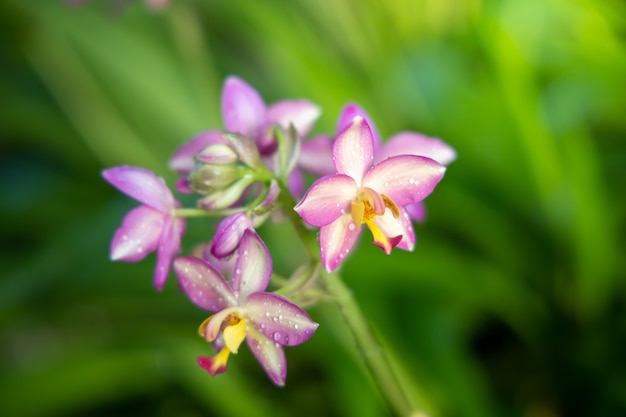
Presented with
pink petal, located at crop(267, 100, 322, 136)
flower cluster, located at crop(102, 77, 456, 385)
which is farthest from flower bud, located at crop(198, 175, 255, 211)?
pink petal, located at crop(267, 100, 322, 136)

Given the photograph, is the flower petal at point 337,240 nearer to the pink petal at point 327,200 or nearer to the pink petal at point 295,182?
the pink petal at point 327,200

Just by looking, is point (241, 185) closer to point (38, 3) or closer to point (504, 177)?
point (504, 177)

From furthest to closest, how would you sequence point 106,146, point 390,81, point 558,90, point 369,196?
1. point 106,146
2. point 390,81
3. point 558,90
4. point 369,196

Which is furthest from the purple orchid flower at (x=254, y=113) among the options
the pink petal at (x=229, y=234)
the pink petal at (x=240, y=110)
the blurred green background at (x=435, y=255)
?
the blurred green background at (x=435, y=255)

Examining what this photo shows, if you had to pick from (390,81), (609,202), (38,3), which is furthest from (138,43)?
(609,202)

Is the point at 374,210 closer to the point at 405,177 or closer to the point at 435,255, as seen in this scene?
the point at 405,177
